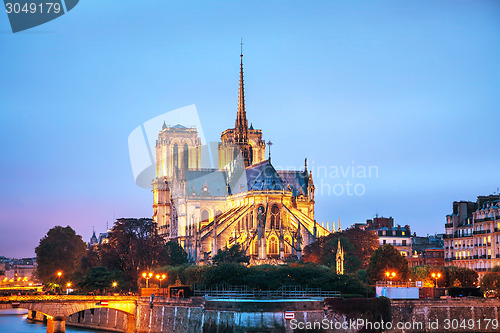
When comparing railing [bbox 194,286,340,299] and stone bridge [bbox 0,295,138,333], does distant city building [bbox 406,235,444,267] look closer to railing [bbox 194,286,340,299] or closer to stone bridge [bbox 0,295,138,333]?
railing [bbox 194,286,340,299]

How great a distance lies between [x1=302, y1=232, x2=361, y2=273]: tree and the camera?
9856 centimetres

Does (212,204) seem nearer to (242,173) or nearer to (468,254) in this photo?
(242,173)

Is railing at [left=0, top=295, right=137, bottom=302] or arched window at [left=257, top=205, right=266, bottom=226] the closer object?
railing at [left=0, top=295, right=137, bottom=302]

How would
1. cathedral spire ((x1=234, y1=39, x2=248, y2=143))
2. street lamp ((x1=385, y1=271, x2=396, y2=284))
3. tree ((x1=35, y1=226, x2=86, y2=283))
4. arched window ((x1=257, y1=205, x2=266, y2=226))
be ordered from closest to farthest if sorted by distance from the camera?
street lamp ((x1=385, y1=271, x2=396, y2=284)) → arched window ((x1=257, y1=205, x2=266, y2=226)) → tree ((x1=35, y1=226, x2=86, y2=283)) → cathedral spire ((x1=234, y1=39, x2=248, y2=143))

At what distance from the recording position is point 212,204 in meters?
128

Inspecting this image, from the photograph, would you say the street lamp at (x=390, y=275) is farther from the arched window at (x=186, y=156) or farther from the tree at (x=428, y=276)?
the arched window at (x=186, y=156)

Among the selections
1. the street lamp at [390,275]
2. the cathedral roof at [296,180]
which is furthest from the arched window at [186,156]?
the street lamp at [390,275]

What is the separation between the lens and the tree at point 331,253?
9856 cm

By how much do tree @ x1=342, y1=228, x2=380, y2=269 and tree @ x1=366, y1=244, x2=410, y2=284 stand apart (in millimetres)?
20920

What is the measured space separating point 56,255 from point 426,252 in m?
48.0

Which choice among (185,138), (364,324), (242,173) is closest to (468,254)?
(364,324)

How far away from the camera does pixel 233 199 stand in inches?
4975

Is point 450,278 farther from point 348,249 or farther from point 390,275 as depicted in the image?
point 348,249

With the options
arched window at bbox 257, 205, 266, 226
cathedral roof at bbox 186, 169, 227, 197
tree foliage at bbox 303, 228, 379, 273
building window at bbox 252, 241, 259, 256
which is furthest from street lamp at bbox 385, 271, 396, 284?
cathedral roof at bbox 186, 169, 227, 197
